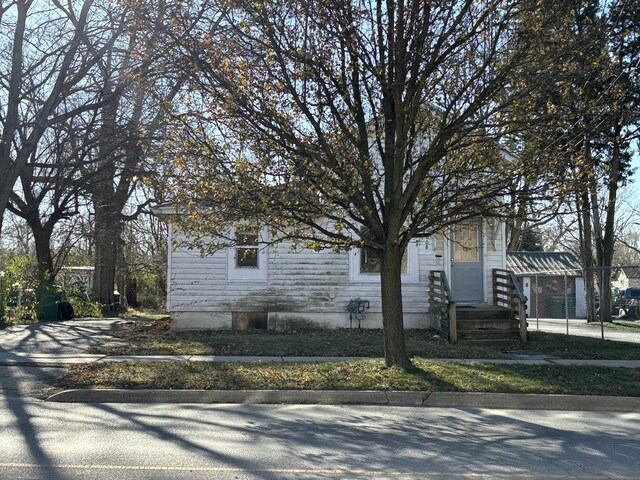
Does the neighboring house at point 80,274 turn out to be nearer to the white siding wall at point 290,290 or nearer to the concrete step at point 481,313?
the white siding wall at point 290,290

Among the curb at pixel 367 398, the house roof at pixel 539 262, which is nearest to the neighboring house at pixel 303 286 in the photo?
the curb at pixel 367 398

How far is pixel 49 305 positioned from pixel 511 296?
53.9 feet

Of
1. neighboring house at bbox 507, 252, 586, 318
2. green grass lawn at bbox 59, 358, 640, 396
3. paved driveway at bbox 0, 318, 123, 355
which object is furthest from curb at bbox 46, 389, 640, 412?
neighboring house at bbox 507, 252, 586, 318

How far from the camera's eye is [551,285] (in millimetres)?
38000

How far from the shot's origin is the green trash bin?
74.1 ft

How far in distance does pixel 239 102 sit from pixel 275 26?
134 cm

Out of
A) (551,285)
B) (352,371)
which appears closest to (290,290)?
(352,371)

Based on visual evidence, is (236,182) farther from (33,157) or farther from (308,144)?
(33,157)

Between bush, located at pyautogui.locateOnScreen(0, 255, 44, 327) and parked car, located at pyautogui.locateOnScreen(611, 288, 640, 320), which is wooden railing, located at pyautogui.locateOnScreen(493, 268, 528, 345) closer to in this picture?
bush, located at pyautogui.locateOnScreen(0, 255, 44, 327)

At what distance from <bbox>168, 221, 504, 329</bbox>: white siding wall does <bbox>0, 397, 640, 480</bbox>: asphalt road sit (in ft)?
29.4

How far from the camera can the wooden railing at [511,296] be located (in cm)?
1545

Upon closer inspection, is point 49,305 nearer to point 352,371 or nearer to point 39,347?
point 39,347

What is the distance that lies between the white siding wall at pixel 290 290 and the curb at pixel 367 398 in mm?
8672

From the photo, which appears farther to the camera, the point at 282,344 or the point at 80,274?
the point at 80,274
